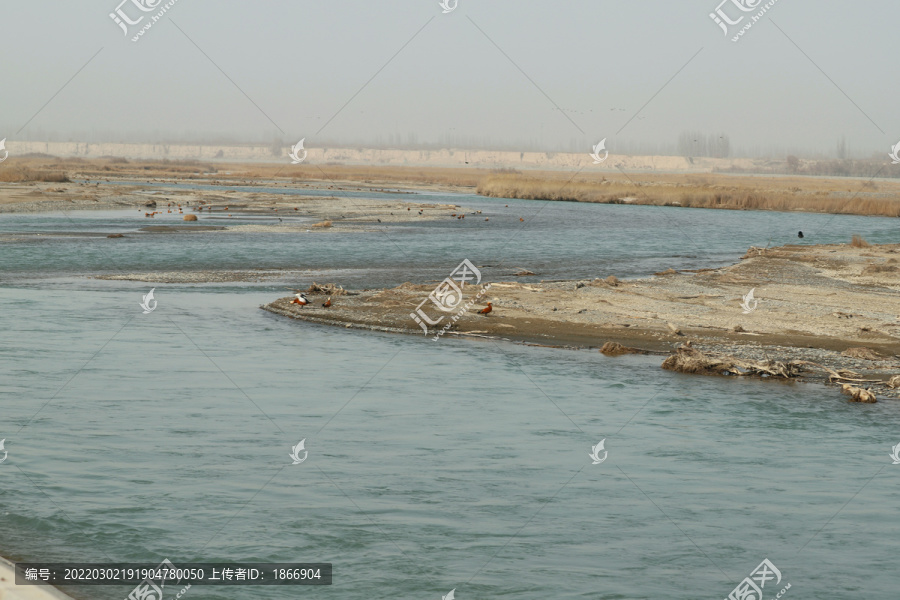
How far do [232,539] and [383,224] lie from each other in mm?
A: 50061

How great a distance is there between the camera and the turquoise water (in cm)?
874

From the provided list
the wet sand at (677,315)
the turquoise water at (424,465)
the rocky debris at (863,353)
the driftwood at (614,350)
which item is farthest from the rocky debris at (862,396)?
the driftwood at (614,350)

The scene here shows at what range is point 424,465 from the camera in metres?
11.6

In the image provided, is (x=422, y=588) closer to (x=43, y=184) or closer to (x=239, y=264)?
(x=239, y=264)

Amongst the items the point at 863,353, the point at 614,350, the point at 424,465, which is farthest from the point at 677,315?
the point at 424,465

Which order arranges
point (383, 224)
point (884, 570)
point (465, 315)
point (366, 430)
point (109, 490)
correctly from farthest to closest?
point (383, 224), point (465, 315), point (366, 430), point (109, 490), point (884, 570)

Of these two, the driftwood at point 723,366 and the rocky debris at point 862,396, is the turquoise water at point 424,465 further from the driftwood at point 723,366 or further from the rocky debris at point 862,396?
the driftwood at point 723,366

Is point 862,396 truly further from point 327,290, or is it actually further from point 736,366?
point 327,290

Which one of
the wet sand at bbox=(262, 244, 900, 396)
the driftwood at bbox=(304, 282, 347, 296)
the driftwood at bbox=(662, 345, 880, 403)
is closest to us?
the driftwood at bbox=(662, 345, 880, 403)

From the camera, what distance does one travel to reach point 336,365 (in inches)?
692

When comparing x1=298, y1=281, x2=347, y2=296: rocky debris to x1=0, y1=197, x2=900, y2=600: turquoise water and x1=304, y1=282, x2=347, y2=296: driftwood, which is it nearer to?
x1=304, y1=282, x2=347, y2=296: driftwood

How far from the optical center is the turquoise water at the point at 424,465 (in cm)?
874

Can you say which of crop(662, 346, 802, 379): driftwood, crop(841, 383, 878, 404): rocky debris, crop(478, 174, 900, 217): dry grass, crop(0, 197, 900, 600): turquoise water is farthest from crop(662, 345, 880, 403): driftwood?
crop(478, 174, 900, 217): dry grass

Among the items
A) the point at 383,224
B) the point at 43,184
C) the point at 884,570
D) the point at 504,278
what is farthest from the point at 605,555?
the point at 43,184
